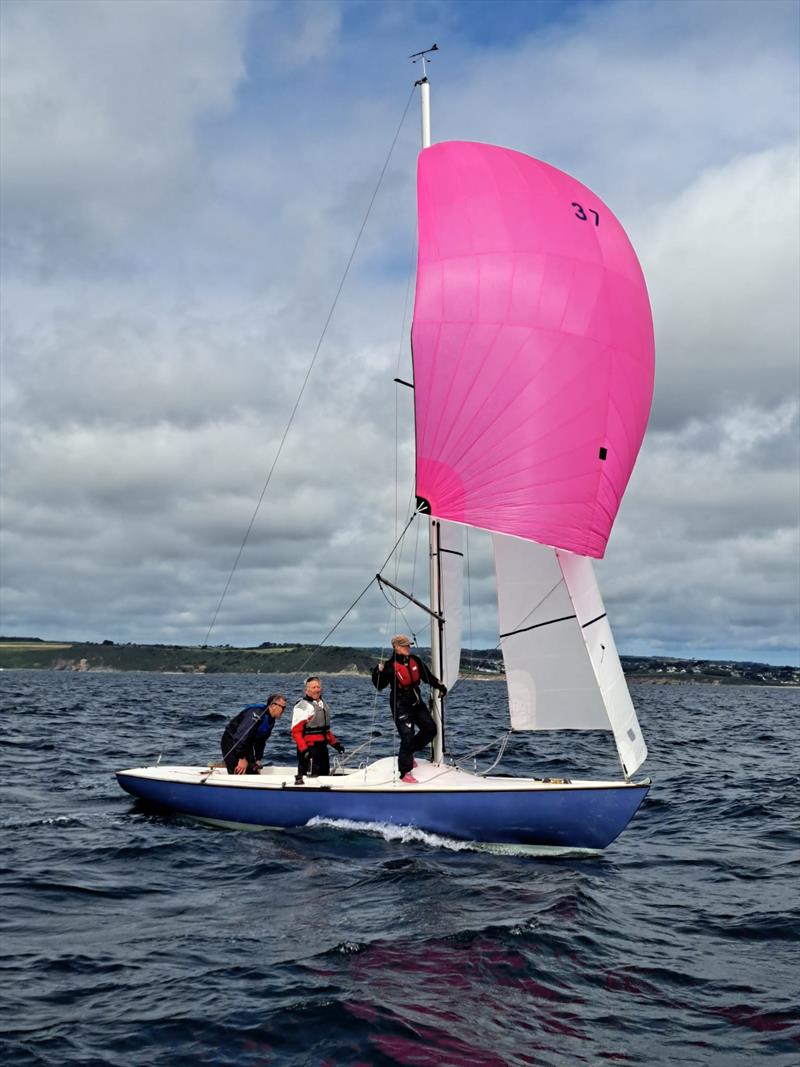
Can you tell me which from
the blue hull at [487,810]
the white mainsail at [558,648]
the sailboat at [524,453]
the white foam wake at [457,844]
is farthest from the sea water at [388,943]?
the white mainsail at [558,648]

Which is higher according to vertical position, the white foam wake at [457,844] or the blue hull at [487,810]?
the blue hull at [487,810]

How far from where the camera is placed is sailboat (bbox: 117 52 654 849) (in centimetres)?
1045

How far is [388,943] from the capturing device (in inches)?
278

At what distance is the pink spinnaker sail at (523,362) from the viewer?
10.6m

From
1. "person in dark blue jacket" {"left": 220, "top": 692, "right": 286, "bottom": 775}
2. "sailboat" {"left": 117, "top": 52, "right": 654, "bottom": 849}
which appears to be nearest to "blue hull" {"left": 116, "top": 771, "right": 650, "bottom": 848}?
"sailboat" {"left": 117, "top": 52, "right": 654, "bottom": 849}

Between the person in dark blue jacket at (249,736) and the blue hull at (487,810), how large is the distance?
1340 mm

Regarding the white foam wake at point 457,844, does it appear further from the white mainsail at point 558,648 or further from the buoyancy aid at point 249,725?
the buoyancy aid at point 249,725

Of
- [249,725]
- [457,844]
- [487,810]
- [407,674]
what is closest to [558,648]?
[407,674]

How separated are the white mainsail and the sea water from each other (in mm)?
Result: 1674

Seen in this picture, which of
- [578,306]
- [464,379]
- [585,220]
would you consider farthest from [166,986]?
[585,220]

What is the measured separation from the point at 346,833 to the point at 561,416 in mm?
5486

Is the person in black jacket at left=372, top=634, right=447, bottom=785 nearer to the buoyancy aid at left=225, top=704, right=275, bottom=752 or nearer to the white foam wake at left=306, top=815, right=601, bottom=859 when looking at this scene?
the white foam wake at left=306, top=815, right=601, bottom=859

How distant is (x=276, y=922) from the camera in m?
7.69

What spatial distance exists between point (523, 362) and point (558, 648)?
11.8 feet
